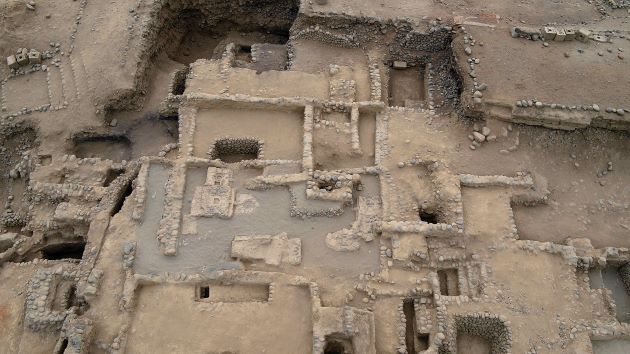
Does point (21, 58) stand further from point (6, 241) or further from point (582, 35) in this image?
point (582, 35)

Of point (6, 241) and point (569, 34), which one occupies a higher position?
point (569, 34)

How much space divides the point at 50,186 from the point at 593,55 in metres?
12.1

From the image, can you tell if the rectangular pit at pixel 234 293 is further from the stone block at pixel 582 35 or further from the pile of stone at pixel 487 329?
the stone block at pixel 582 35

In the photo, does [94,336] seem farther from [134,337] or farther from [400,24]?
[400,24]

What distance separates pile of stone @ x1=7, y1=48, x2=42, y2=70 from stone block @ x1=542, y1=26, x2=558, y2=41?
39.0 feet

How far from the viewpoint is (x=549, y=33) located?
1199 cm

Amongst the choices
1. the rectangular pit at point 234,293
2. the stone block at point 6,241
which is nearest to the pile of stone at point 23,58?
the stone block at point 6,241

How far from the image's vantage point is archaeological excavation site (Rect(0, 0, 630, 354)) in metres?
8.73

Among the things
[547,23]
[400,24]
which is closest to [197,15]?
[400,24]

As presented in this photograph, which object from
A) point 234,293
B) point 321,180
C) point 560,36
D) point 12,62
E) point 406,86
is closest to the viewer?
point 234,293

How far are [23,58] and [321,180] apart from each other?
7.96 meters

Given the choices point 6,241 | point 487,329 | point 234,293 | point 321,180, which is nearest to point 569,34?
point 321,180

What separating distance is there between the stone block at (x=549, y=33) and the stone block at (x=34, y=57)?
39.0ft

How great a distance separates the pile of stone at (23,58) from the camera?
1241 centimetres
